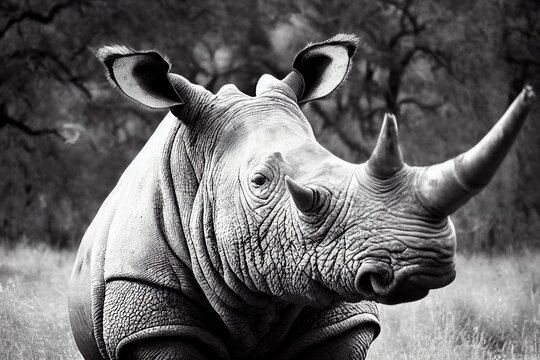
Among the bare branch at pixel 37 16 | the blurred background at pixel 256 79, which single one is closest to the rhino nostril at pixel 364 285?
the blurred background at pixel 256 79

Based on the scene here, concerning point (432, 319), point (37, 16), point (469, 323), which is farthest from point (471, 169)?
point (37, 16)

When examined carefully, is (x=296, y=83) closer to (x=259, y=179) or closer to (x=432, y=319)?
(x=259, y=179)

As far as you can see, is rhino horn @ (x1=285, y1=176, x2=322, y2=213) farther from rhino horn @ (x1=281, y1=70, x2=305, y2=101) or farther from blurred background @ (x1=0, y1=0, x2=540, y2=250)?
blurred background @ (x1=0, y1=0, x2=540, y2=250)

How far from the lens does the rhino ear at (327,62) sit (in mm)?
4230

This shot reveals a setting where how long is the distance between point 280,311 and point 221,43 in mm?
7972

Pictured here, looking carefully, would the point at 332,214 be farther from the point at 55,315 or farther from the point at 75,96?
the point at 75,96

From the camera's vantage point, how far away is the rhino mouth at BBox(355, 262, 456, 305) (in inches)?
110

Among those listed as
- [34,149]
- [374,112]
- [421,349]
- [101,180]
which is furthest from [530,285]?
[34,149]

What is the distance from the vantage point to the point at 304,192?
306cm

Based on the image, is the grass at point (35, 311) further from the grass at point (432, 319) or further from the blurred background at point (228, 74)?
the blurred background at point (228, 74)

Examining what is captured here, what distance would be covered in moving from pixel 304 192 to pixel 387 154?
371mm

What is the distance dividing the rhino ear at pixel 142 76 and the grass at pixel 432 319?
7.27 ft

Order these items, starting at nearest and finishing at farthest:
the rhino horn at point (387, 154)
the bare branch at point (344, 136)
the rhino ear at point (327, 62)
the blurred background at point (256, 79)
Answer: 1. the rhino horn at point (387, 154)
2. the rhino ear at point (327, 62)
3. the blurred background at point (256, 79)
4. the bare branch at point (344, 136)

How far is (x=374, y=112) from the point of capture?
11.3 metres
